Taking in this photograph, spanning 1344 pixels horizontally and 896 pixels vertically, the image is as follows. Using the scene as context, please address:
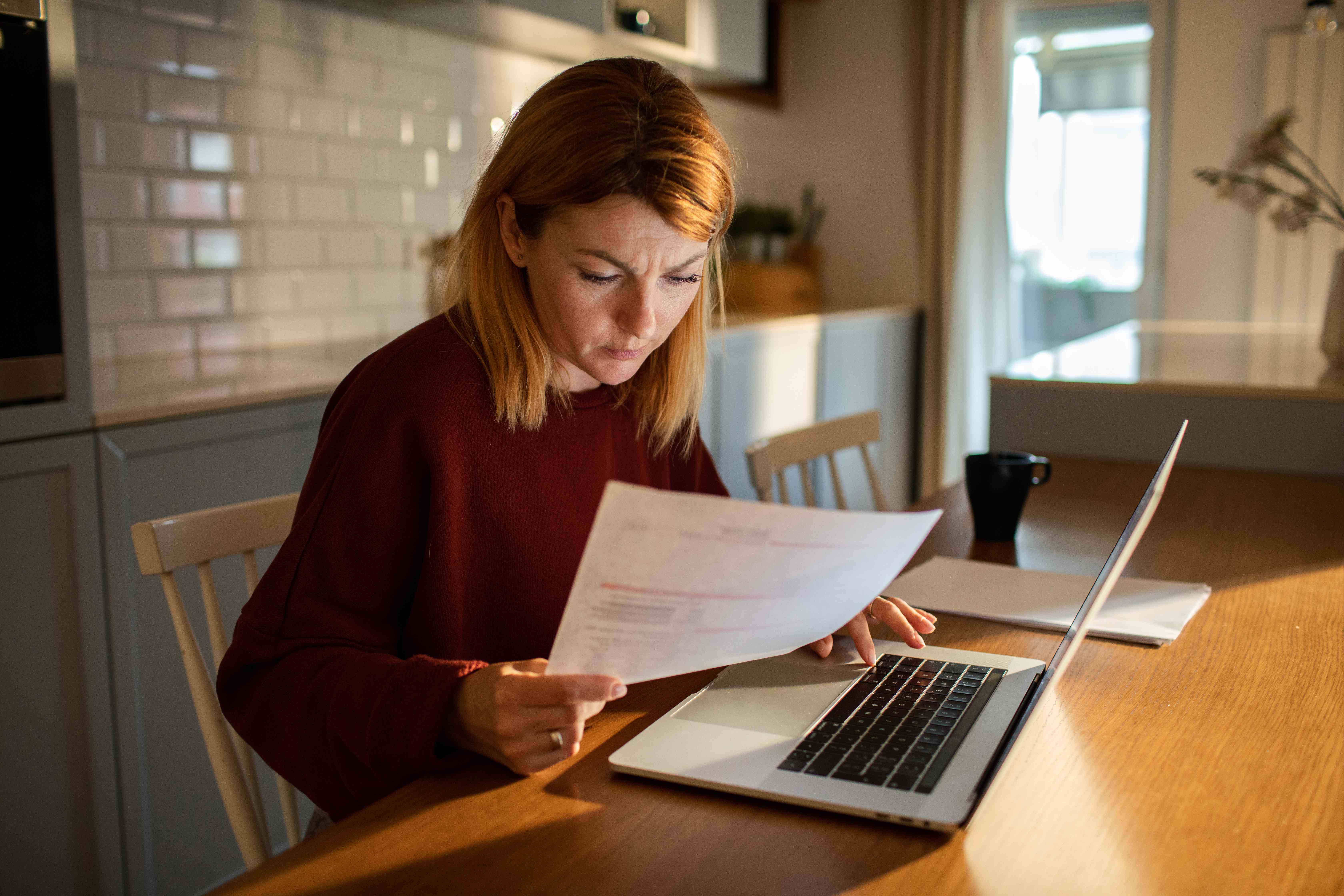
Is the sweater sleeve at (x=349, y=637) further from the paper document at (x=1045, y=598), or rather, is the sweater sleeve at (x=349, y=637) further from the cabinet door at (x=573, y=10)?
the cabinet door at (x=573, y=10)

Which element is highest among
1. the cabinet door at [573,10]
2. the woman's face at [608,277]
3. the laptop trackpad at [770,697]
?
the cabinet door at [573,10]

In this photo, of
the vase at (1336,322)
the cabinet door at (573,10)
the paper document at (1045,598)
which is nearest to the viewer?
the paper document at (1045,598)

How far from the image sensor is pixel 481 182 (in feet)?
3.65

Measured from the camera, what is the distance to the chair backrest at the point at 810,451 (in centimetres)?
171

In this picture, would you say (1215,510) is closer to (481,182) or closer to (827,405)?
(481,182)

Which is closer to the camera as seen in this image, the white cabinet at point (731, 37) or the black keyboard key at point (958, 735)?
the black keyboard key at point (958, 735)

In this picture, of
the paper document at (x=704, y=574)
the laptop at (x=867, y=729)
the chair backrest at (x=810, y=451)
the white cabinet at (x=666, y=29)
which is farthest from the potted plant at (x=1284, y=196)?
the paper document at (x=704, y=574)

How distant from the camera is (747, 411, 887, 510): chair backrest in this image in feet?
5.61

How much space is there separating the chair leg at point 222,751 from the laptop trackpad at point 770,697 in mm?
450

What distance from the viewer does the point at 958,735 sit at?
32.6 inches

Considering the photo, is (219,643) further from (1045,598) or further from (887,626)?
(1045,598)

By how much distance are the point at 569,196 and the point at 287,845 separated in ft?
4.76

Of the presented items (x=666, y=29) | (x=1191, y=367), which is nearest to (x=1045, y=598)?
(x=1191, y=367)

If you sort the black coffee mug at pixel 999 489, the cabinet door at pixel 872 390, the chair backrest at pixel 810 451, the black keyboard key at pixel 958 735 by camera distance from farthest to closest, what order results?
the cabinet door at pixel 872 390, the chair backrest at pixel 810 451, the black coffee mug at pixel 999 489, the black keyboard key at pixel 958 735
